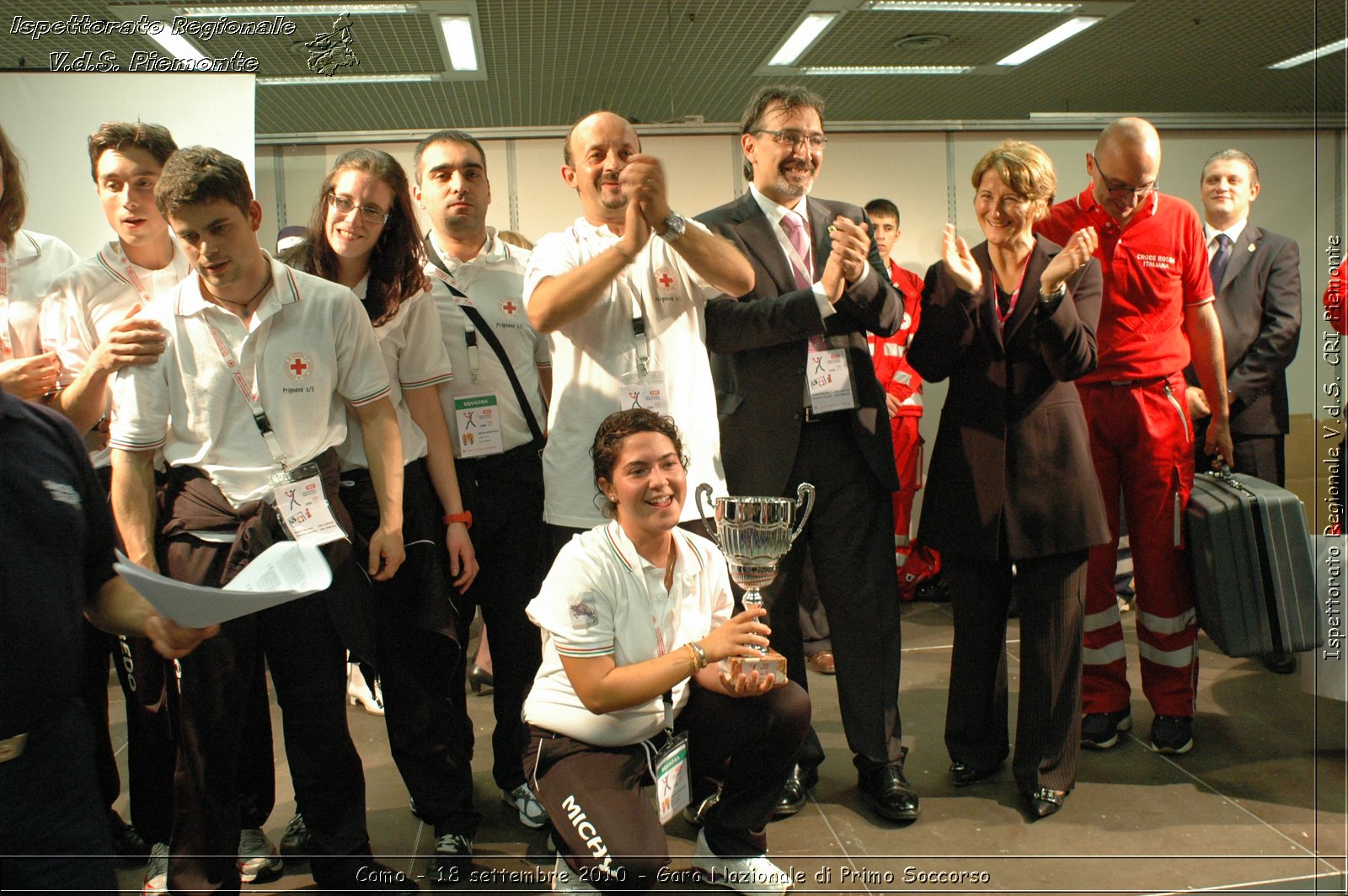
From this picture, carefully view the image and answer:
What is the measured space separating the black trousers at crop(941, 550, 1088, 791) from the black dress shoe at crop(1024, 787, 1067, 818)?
16 millimetres

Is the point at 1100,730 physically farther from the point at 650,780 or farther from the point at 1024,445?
the point at 650,780

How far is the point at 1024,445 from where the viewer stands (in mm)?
2570

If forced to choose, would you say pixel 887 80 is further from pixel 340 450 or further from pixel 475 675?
pixel 340 450

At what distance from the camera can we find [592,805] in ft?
6.37

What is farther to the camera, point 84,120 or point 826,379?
point 84,120

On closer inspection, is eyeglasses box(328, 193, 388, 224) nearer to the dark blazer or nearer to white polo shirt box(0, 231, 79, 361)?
white polo shirt box(0, 231, 79, 361)

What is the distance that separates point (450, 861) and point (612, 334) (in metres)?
1.32

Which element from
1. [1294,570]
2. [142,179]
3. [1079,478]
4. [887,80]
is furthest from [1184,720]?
[887,80]

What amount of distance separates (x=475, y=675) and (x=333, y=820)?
175 cm

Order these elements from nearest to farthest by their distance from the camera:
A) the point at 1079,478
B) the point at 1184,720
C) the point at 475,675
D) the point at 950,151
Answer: the point at 1079,478
the point at 1184,720
the point at 475,675
the point at 950,151

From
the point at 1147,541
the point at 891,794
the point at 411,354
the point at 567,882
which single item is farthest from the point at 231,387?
the point at 1147,541

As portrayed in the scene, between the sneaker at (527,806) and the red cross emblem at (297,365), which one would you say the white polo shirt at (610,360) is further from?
the sneaker at (527,806)

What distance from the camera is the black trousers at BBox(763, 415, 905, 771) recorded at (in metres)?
2.50

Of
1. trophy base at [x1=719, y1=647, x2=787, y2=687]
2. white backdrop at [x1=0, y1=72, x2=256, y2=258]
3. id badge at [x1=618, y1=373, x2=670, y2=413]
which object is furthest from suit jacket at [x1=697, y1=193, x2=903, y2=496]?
white backdrop at [x1=0, y1=72, x2=256, y2=258]
